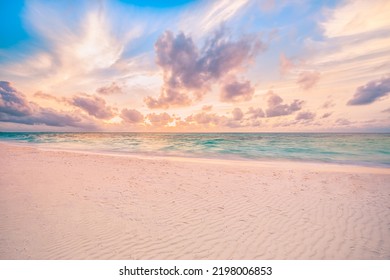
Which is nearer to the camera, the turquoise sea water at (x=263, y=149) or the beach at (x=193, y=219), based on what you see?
the beach at (x=193, y=219)

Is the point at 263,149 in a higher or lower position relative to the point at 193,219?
higher

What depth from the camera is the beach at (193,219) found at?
517cm

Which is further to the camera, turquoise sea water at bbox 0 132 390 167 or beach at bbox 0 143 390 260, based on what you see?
turquoise sea water at bbox 0 132 390 167

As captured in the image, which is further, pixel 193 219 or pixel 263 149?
pixel 263 149

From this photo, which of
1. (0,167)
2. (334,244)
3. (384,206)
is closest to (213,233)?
(334,244)

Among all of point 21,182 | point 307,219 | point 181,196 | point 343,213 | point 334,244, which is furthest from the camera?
point 21,182

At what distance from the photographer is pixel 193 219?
670 centimetres

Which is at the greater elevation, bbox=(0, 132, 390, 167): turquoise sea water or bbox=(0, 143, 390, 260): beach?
bbox=(0, 132, 390, 167): turquoise sea water

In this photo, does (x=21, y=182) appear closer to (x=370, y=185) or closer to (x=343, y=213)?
(x=343, y=213)

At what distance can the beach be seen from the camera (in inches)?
204

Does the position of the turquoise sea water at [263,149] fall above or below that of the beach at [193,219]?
above
